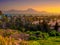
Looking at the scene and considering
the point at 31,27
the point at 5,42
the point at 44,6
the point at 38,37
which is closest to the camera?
the point at 5,42

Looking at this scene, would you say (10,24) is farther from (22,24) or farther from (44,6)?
(44,6)

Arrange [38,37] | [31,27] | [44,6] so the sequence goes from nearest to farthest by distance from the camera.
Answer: [38,37] → [31,27] → [44,6]

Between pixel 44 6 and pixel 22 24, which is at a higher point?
pixel 44 6

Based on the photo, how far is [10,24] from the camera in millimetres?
14828

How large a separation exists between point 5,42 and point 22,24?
7489 mm

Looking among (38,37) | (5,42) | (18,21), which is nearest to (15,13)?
(18,21)

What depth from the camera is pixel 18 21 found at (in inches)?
604

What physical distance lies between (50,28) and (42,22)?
588mm

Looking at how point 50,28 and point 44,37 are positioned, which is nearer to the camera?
point 44,37

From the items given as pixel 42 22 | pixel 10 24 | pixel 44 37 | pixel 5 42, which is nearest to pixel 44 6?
pixel 42 22

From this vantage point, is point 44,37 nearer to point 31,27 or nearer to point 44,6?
point 31,27

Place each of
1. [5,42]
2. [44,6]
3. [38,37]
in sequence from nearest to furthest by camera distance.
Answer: [5,42]
[38,37]
[44,6]

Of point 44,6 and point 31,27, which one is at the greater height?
point 44,6

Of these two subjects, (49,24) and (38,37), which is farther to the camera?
(49,24)
